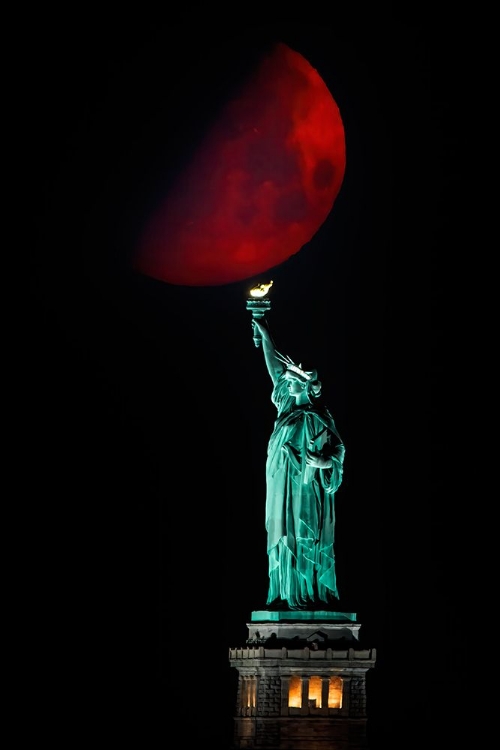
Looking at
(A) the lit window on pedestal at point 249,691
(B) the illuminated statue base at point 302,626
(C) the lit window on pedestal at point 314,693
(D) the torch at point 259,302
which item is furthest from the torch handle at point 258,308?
(C) the lit window on pedestal at point 314,693

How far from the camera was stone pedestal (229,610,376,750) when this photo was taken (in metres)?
31.3

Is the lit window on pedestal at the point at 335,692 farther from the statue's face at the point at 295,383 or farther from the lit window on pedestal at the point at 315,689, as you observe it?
Result: the statue's face at the point at 295,383

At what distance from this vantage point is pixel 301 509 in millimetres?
32750

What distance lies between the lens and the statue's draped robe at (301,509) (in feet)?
106

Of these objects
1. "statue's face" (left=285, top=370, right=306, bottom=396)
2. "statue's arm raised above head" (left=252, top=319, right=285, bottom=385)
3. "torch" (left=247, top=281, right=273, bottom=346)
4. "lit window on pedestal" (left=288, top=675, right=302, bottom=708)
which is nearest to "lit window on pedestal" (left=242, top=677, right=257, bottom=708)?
"lit window on pedestal" (left=288, top=675, right=302, bottom=708)

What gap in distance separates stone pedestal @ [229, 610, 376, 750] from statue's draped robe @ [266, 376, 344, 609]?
825 millimetres

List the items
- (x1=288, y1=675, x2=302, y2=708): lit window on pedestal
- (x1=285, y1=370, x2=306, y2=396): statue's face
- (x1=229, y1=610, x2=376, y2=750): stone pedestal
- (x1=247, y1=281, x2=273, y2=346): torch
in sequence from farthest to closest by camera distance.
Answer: (x1=247, y1=281, x2=273, y2=346): torch, (x1=285, y1=370, x2=306, y2=396): statue's face, (x1=288, y1=675, x2=302, y2=708): lit window on pedestal, (x1=229, y1=610, x2=376, y2=750): stone pedestal

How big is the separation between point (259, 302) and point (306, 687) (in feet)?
25.2

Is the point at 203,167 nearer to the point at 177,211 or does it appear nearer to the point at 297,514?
the point at 177,211

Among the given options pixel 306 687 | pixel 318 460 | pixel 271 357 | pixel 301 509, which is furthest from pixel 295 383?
pixel 306 687

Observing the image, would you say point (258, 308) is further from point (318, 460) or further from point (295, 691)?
point (295, 691)

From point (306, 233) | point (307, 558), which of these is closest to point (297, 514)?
point (307, 558)

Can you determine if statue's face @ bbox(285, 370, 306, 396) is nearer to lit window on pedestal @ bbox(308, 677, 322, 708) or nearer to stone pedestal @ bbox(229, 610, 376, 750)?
stone pedestal @ bbox(229, 610, 376, 750)

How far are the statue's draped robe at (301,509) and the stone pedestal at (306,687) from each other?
0.82 meters
